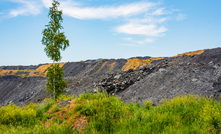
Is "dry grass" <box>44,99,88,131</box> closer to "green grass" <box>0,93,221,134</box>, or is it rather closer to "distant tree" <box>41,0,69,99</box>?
"green grass" <box>0,93,221,134</box>

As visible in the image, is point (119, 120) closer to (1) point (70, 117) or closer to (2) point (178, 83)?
(1) point (70, 117)

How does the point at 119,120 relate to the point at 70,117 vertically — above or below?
below

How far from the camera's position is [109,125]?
646 cm

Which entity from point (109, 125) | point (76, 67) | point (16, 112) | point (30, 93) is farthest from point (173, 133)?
point (76, 67)

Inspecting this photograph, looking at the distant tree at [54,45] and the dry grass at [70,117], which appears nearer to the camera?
the dry grass at [70,117]

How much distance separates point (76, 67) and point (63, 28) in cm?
3103

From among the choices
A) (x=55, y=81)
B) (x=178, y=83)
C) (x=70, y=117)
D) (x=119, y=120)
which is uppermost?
(x=55, y=81)

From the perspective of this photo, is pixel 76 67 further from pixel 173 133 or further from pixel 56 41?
pixel 173 133

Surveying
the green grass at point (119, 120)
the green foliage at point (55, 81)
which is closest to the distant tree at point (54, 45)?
the green foliage at point (55, 81)

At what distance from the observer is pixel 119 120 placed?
6.75 meters

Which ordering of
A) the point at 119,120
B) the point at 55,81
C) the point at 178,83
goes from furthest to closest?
the point at 55,81, the point at 178,83, the point at 119,120

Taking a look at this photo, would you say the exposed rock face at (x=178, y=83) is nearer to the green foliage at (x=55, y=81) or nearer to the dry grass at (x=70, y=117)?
the green foliage at (x=55, y=81)

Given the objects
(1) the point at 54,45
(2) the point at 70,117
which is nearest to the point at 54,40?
(1) the point at 54,45

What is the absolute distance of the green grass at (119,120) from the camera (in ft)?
19.1
